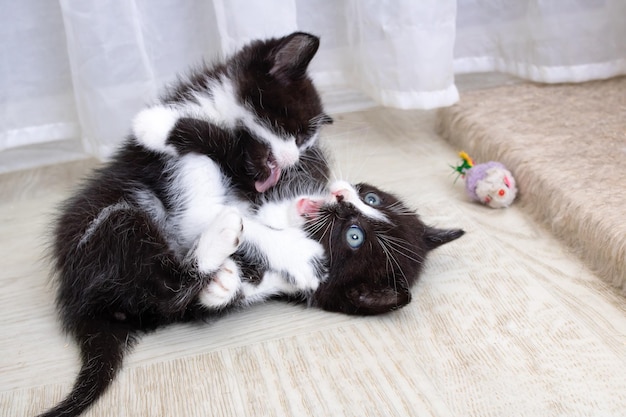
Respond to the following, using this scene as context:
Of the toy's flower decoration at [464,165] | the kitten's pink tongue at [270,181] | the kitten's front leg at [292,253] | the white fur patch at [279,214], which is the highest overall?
A: the kitten's pink tongue at [270,181]

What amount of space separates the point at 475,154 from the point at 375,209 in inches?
28.1

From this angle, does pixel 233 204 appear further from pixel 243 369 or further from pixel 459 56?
pixel 459 56

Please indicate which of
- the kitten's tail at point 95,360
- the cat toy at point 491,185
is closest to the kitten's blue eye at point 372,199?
the cat toy at point 491,185

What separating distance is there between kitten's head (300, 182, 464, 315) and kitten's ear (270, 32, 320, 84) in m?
0.28

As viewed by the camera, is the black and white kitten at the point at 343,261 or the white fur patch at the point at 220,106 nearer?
the black and white kitten at the point at 343,261

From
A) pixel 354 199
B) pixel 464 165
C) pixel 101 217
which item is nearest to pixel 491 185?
pixel 464 165

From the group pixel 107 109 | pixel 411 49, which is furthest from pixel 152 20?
pixel 411 49

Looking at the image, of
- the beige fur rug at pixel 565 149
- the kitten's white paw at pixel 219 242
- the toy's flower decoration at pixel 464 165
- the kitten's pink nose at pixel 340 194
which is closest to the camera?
the kitten's white paw at pixel 219 242

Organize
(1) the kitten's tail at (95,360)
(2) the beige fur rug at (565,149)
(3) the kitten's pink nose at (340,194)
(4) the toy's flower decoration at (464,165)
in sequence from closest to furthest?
(1) the kitten's tail at (95,360)
(3) the kitten's pink nose at (340,194)
(2) the beige fur rug at (565,149)
(4) the toy's flower decoration at (464,165)

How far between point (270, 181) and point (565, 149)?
840mm

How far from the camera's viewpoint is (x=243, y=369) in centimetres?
116

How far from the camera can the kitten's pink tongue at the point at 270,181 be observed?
53.5 inches

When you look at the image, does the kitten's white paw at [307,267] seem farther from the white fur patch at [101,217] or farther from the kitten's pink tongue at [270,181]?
the white fur patch at [101,217]

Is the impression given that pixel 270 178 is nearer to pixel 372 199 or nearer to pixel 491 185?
pixel 372 199
